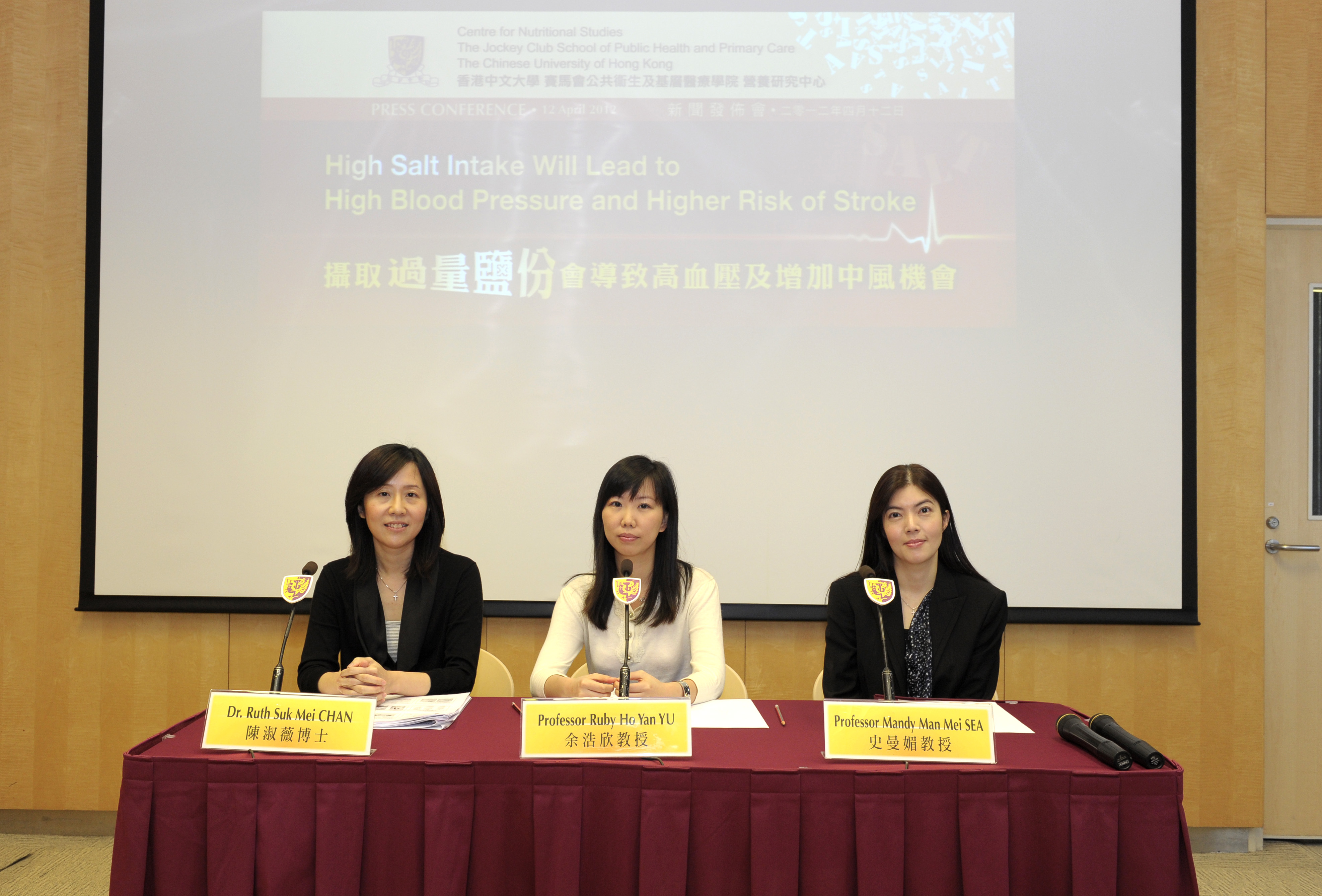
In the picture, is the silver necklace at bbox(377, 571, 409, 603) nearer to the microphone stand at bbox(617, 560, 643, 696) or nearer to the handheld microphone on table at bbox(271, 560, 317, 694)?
the handheld microphone on table at bbox(271, 560, 317, 694)

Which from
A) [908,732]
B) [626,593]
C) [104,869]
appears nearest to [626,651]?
[626,593]

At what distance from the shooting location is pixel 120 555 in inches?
121

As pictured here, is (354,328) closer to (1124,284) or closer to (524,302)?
(524,302)

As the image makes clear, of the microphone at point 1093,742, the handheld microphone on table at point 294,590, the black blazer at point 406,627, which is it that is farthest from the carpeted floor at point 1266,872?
the handheld microphone on table at point 294,590

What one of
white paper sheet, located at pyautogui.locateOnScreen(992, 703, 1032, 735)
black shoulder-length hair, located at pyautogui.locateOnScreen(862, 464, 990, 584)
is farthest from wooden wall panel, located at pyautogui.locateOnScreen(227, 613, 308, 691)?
white paper sheet, located at pyautogui.locateOnScreen(992, 703, 1032, 735)

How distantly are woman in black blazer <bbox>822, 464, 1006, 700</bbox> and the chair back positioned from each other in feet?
2.84

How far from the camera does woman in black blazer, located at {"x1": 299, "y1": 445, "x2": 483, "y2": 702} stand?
6.86 ft

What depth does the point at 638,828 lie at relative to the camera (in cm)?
139

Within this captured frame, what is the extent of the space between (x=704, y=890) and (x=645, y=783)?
0.19 metres

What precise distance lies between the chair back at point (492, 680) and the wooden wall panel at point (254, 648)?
102 centimetres

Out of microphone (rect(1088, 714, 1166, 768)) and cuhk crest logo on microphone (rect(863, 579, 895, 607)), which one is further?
cuhk crest logo on microphone (rect(863, 579, 895, 607))

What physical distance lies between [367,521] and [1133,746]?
5.54 feet

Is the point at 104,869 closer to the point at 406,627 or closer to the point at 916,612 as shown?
the point at 406,627

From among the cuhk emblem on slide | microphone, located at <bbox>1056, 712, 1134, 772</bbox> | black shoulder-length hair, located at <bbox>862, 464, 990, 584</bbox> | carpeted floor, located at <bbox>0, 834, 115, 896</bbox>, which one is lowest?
carpeted floor, located at <bbox>0, 834, 115, 896</bbox>
